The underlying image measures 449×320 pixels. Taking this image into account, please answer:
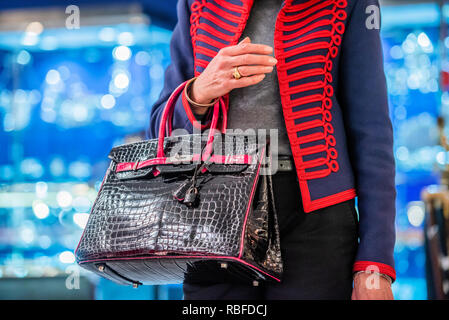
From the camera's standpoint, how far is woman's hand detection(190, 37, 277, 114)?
1019 mm

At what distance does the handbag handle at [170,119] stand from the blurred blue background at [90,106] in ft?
12.0

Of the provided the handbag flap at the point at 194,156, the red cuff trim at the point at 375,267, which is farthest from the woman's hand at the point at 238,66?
the red cuff trim at the point at 375,267

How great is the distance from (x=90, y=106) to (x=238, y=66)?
492 centimetres

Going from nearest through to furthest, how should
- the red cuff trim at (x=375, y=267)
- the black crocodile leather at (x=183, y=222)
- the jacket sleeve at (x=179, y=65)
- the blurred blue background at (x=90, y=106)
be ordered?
the black crocodile leather at (x=183, y=222) → the red cuff trim at (x=375, y=267) → the jacket sleeve at (x=179, y=65) → the blurred blue background at (x=90, y=106)

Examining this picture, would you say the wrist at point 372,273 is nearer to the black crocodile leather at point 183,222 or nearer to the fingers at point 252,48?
the black crocodile leather at point 183,222

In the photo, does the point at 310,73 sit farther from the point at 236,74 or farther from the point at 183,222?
the point at 183,222

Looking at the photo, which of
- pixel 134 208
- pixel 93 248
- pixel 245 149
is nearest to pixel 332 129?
pixel 245 149

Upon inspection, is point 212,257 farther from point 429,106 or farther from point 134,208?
point 429,106

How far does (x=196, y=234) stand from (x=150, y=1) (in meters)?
4.05

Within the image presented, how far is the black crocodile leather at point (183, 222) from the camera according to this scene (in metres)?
1.00

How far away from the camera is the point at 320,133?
1179mm

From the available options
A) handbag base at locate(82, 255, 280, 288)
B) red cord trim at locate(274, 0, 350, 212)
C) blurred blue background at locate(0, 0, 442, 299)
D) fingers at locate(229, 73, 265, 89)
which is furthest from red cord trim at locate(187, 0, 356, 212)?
blurred blue background at locate(0, 0, 442, 299)

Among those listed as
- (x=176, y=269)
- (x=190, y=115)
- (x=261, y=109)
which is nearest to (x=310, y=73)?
(x=261, y=109)

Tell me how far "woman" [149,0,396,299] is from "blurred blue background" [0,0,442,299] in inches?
145
